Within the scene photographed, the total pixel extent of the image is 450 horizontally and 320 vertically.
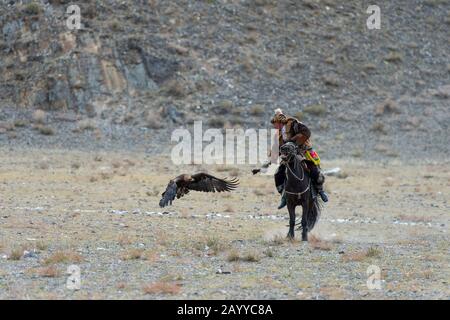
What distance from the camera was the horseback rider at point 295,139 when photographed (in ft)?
47.2

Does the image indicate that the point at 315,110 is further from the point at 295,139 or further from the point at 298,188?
the point at 295,139


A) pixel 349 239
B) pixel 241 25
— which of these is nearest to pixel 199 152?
pixel 241 25

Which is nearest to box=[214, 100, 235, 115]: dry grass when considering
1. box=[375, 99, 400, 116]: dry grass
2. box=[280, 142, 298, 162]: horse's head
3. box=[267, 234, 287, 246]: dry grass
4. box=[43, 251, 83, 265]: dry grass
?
box=[375, 99, 400, 116]: dry grass

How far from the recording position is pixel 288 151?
14.1 meters

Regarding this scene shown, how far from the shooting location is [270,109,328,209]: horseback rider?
14.4 metres

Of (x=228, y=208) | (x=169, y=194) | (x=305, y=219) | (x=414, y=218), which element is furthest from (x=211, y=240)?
(x=414, y=218)

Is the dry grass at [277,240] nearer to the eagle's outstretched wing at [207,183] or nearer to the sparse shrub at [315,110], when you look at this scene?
the eagle's outstretched wing at [207,183]

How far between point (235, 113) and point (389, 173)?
35.4 ft

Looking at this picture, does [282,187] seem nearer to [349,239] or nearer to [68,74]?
[349,239]

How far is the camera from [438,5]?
48.7 metres

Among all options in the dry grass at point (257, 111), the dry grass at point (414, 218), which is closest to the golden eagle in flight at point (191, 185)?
the dry grass at point (414, 218)

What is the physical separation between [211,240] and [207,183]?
1.12m

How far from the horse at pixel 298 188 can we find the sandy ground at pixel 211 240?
1.16 feet

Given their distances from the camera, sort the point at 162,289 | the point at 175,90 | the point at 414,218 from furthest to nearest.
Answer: the point at 175,90, the point at 414,218, the point at 162,289
